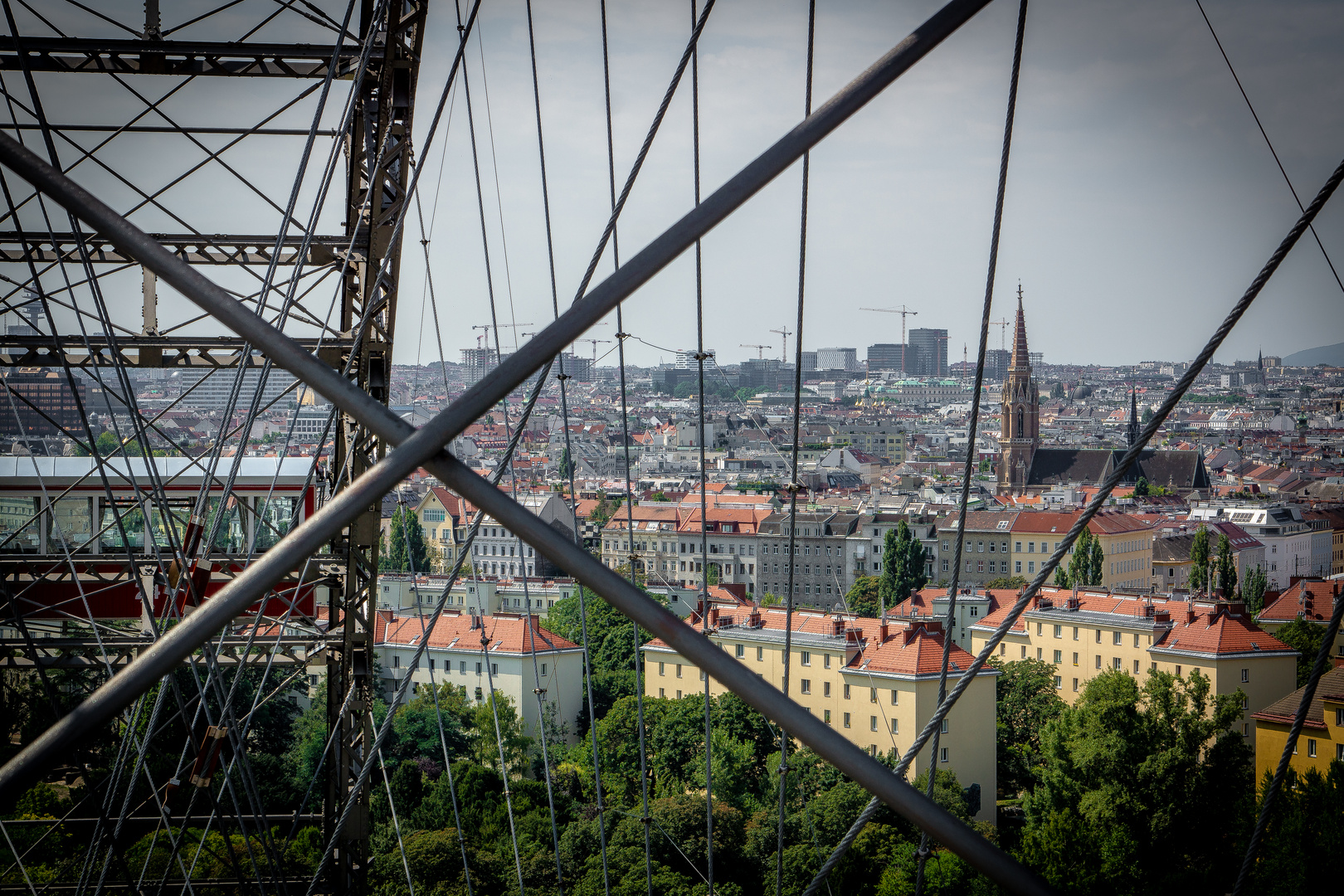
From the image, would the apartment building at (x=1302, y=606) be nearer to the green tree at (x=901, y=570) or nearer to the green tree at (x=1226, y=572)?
the green tree at (x=1226, y=572)

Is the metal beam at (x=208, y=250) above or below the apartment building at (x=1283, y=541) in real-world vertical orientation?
above

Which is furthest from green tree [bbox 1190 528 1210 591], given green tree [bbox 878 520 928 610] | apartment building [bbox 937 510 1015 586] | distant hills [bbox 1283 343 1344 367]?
distant hills [bbox 1283 343 1344 367]

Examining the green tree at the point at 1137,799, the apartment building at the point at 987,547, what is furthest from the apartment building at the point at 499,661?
the apartment building at the point at 987,547

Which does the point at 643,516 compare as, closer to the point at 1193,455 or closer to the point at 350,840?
the point at 1193,455

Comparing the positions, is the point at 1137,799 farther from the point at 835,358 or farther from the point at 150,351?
the point at 835,358

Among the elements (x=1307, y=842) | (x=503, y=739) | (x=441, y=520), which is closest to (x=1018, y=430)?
(x=441, y=520)

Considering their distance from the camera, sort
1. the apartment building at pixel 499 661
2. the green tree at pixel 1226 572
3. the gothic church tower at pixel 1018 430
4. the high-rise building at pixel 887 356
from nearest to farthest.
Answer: the apartment building at pixel 499 661 < the green tree at pixel 1226 572 < the gothic church tower at pixel 1018 430 < the high-rise building at pixel 887 356
